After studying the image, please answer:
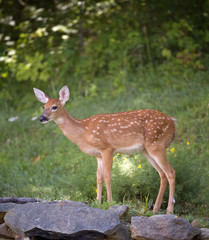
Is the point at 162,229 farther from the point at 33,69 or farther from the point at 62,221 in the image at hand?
the point at 33,69

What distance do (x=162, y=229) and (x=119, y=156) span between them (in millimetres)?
2802

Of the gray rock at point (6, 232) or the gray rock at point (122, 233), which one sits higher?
the gray rock at point (122, 233)

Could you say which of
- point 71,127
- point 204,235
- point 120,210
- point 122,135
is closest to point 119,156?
point 122,135

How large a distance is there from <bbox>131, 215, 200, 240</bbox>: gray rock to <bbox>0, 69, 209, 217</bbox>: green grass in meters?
1.14

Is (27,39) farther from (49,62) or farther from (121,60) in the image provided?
(121,60)

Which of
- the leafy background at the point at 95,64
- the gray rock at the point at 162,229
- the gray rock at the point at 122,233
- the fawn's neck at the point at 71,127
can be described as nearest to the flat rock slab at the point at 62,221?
the gray rock at the point at 122,233

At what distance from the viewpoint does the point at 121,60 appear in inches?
504

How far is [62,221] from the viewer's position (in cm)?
502

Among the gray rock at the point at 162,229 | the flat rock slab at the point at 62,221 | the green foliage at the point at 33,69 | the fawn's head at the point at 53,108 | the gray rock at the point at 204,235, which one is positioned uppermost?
the fawn's head at the point at 53,108

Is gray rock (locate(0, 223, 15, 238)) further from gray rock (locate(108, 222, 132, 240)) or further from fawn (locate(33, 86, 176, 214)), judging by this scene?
fawn (locate(33, 86, 176, 214))

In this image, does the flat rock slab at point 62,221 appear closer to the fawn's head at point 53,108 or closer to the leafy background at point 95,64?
the fawn's head at point 53,108

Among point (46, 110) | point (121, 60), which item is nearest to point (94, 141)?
point (46, 110)

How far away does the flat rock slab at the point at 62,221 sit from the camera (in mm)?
4918

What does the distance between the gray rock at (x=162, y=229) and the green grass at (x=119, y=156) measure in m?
1.14
